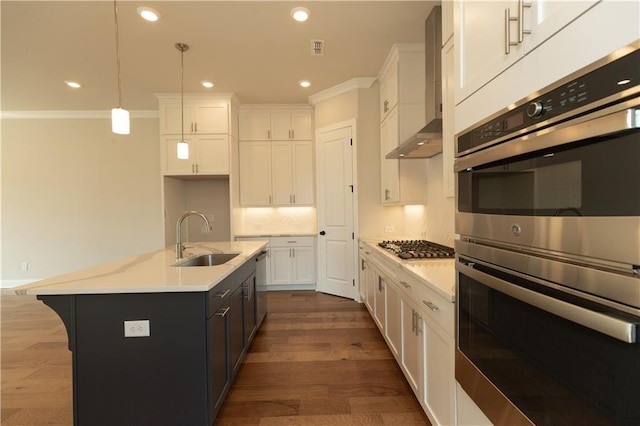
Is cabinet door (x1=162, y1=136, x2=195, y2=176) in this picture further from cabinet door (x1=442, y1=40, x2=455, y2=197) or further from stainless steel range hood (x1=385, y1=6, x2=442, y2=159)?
cabinet door (x1=442, y1=40, x2=455, y2=197)

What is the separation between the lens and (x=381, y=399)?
2.06 meters

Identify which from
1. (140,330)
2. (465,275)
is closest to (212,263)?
(140,330)

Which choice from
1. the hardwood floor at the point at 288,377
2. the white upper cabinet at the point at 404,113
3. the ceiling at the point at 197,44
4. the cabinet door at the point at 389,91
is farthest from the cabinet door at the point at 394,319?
the ceiling at the point at 197,44

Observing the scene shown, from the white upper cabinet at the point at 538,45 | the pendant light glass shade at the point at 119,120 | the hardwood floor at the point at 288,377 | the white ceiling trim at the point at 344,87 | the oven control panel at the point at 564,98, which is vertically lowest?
the hardwood floor at the point at 288,377

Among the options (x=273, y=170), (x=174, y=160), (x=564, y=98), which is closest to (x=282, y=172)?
(x=273, y=170)

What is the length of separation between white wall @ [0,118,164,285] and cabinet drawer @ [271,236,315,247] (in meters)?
2.07

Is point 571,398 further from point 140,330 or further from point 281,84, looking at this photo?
point 281,84

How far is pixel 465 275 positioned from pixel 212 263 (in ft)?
7.87

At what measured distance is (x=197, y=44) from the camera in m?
3.16

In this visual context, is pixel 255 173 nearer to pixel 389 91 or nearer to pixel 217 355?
pixel 389 91

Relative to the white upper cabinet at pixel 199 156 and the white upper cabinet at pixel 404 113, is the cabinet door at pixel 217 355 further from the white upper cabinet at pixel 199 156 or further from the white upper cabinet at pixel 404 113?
the white upper cabinet at pixel 199 156

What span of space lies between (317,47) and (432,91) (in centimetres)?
148

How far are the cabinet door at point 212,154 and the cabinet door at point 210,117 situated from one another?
12 cm

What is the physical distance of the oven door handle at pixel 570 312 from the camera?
55cm
